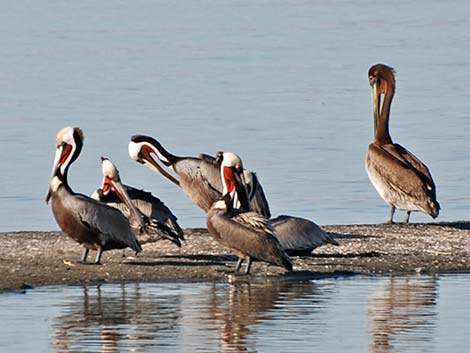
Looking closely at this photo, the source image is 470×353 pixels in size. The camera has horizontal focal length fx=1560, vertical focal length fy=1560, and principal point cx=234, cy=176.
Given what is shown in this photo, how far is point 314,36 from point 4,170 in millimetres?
16776

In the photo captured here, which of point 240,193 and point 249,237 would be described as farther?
point 240,193

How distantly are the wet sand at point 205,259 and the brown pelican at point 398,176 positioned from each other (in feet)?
1.49

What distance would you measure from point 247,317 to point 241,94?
14.8m

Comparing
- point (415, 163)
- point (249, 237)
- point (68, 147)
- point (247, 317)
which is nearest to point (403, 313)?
point (247, 317)

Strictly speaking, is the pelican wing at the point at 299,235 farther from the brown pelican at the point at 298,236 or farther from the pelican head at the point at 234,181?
the pelican head at the point at 234,181

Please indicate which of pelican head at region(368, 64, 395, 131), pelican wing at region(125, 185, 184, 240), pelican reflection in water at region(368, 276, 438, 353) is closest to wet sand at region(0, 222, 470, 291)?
pelican wing at region(125, 185, 184, 240)

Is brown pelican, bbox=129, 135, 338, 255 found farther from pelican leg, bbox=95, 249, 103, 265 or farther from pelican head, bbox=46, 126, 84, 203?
pelican head, bbox=46, 126, 84, 203

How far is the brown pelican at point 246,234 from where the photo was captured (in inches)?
476

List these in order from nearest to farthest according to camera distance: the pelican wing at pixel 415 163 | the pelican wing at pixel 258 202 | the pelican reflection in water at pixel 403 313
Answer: the pelican reflection in water at pixel 403 313, the pelican wing at pixel 258 202, the pelican wing at pixel 415 163

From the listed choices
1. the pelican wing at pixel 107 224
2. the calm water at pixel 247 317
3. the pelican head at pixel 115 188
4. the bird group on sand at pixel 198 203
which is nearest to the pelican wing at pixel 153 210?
the bird group on sand at pixel 198 203

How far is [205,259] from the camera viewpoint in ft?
43.1

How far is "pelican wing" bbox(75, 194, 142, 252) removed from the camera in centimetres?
1236

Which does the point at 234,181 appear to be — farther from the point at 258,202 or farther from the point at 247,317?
the point at 247,317

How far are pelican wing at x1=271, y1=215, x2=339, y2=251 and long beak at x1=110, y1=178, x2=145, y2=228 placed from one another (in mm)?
1123
